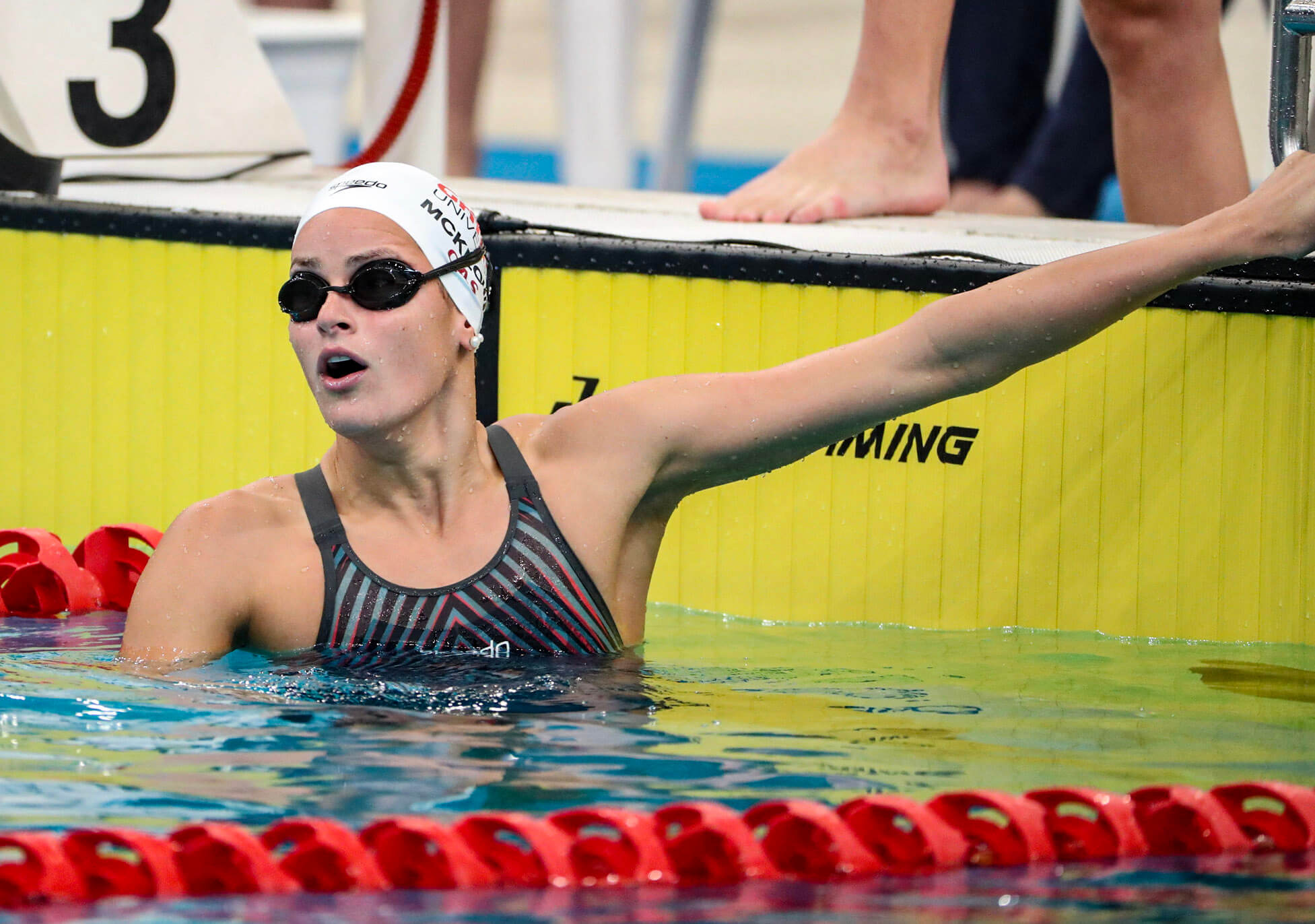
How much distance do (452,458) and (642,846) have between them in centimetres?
86

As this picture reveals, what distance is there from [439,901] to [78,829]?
0.40m

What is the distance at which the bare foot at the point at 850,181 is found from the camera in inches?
147

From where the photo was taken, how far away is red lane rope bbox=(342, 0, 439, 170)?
13.9 ft

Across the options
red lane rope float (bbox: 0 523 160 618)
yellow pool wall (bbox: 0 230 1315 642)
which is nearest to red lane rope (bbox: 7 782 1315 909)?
yellow pool wall (bbox: 0 230 1315 642)

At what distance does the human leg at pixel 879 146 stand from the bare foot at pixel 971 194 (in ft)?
5.88

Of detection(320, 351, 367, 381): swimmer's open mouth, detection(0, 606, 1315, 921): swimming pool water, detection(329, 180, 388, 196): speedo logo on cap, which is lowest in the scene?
detection(0, 606, 1315, 921): swimming pool water

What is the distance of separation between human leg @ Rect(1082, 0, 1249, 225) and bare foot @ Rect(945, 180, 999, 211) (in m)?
1.92

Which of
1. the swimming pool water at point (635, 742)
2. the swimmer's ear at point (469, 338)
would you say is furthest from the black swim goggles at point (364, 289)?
the swimming pool water at point (635, 742)

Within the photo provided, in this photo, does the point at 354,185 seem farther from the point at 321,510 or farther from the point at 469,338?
the point at 321,510

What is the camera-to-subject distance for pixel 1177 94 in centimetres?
360

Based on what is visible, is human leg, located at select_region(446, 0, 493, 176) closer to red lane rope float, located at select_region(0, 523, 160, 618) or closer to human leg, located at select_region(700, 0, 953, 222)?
human leg, located at select_region(700, 0, 953, 222)

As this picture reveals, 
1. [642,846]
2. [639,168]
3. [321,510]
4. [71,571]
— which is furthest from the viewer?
[639,168]

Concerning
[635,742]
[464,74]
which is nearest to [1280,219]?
[635,742]

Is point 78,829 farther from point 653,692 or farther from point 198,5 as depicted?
point 198,5
